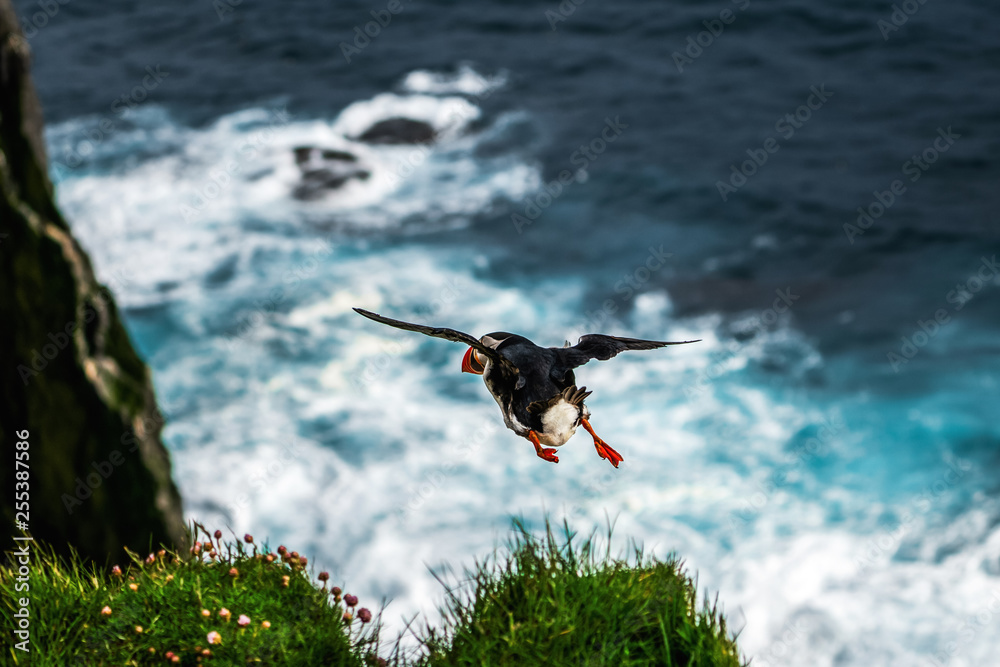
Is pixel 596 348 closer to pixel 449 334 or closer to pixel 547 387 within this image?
pixel 547 387

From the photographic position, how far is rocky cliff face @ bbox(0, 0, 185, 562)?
1145cm

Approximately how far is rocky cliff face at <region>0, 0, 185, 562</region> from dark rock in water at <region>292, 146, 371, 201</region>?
14486mm

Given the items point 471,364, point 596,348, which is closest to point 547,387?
→ point 596,348

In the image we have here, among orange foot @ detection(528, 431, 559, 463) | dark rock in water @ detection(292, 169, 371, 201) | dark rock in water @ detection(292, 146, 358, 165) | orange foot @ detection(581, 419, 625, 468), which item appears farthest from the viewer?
dark rock in water @ detection(292, 146, 358, 165)

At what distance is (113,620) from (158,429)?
7.66 meters

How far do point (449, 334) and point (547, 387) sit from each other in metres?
0.62

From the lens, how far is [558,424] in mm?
3383

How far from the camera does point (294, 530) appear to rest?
19.3m

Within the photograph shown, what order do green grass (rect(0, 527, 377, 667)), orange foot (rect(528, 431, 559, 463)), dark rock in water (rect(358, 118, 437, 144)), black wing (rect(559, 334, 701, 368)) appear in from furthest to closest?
dark rock in water (rect(358, 118, 437, 144))
green grass (rect(0, 527, 377, 667))
black wing (rect(559, 334, 701, 368))
orange foot (rect(528, 431, 559, 463))

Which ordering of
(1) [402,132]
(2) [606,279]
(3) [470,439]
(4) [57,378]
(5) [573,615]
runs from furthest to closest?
(1) [402,132]
(2) [606,279]
(3) [470,439]
(4) [57,378]
(5) [573,615]

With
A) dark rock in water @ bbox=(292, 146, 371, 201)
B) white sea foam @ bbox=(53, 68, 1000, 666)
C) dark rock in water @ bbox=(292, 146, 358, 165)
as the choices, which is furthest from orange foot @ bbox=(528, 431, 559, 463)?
dark rock in water @ bbox=(292, 146, 358, 165)

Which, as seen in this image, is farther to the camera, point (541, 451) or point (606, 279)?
point (606, 279)

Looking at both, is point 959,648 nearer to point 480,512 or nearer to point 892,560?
point 892,560

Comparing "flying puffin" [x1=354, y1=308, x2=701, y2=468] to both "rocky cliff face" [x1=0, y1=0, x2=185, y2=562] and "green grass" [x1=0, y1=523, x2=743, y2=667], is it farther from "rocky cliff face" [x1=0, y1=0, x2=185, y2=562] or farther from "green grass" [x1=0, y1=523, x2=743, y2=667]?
"rocky cliff face" [x1=0, y1=0, x2=185, y2=562]
